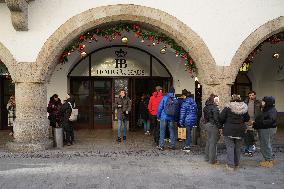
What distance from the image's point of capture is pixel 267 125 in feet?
28.5

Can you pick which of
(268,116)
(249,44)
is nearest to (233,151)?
(268,116)

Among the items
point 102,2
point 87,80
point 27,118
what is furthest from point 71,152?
point 87,80

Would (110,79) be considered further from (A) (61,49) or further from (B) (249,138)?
(B) (249,138)

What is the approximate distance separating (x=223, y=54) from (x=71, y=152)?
457cm

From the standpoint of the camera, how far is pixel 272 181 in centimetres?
741

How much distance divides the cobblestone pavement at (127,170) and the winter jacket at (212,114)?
90 cm

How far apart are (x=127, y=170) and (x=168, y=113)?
2665 mm

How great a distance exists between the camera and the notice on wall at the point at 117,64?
16094 mm

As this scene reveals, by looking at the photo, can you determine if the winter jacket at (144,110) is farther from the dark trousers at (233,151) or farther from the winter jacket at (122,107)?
the dark trousers at (233,151)

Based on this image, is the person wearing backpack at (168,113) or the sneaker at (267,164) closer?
the sneaker at (267,164)

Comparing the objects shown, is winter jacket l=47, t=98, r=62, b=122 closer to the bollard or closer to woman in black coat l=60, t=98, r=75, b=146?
woman in black coat l=60, t=98, r=75, b=146

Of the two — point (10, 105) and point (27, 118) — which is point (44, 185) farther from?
point (10, 105)

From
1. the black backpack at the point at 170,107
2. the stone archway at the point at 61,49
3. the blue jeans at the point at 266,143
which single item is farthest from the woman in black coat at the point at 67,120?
the blue jeans at the point at 266,143

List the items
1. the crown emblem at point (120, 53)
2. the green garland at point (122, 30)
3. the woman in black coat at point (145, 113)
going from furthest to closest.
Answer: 1. the crown emblem at point (120, 53)
2. the woman in black coat at point (145, 113)
3. the green garland at point (122, 30)
